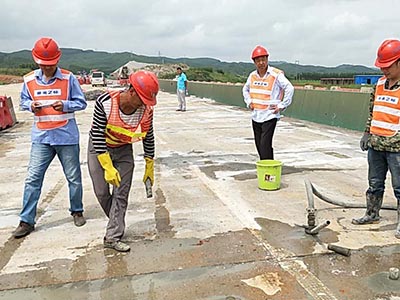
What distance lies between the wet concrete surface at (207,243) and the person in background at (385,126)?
0.50m

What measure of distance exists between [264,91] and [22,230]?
377cm

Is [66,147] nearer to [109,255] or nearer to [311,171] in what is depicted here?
[109,255]

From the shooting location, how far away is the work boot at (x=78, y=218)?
5.05 metres

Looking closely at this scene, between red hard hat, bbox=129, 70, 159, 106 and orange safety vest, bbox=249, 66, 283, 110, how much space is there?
303 centimetres

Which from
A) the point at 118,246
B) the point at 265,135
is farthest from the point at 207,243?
the point at 265,135

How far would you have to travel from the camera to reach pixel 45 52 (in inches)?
181

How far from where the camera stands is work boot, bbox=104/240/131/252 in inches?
169

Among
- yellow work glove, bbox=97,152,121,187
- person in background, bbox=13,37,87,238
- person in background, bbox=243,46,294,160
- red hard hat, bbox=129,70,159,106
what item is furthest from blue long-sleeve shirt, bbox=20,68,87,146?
person in background, bbox=243,46,294,160

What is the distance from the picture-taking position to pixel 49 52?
4605mm

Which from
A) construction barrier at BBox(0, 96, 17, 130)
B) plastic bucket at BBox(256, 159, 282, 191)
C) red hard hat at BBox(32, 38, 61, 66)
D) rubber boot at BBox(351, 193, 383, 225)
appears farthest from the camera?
construction barrier at BBox(0, 96, 17, 130)

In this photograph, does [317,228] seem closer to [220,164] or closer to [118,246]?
[118,246]

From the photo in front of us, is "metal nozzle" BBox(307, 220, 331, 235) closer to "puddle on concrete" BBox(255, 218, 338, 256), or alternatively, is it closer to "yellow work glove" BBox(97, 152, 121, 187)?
"puddle on concrete" BBox(255, 218, 338, 256)

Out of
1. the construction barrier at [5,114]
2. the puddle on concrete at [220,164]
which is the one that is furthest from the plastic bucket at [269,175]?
the construction barrier at [5,114]

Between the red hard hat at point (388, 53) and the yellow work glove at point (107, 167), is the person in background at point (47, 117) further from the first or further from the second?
the red hard hat at point (388, 53)
